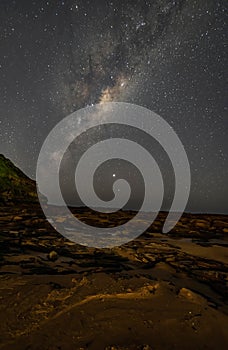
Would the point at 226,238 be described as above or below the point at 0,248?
above

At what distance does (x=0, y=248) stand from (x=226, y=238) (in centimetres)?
422

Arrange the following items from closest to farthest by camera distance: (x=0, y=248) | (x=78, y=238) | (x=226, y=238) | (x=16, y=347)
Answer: (x=16, y=347), (x=0, y=248), (x=78, y=238), (x=226, y=238)

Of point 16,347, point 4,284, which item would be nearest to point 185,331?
point 16,347

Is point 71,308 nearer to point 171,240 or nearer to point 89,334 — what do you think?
point 89,334

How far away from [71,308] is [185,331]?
0.84 meters

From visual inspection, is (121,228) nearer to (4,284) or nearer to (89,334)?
(4,284)

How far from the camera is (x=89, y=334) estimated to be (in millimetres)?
1486

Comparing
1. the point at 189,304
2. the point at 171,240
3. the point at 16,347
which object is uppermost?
the point at 171,240

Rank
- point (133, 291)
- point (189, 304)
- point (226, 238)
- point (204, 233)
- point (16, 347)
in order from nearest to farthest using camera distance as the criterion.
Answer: point (16, 347), point (189, 304), point (133, 291), point (226, 238), point (204, 233)

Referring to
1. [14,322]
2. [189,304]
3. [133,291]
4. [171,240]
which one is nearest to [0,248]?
[14,322]

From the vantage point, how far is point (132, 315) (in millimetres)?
1712

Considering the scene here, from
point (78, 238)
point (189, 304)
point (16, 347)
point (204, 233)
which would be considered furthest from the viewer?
point (204, 233)

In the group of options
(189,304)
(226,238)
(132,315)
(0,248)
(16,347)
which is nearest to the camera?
(16,347)

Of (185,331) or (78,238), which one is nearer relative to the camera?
(185,331)
